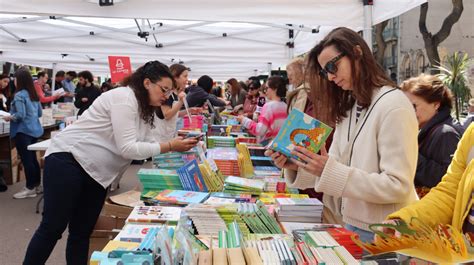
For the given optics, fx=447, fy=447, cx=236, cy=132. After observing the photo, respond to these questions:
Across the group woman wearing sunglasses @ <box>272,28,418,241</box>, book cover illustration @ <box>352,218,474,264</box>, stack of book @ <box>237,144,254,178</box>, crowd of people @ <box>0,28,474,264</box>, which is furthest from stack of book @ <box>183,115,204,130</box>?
book cover illustration @ <box>352,218,474,264</box>

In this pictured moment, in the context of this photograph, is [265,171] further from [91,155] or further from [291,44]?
[291,44]

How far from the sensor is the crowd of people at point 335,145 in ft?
5.22

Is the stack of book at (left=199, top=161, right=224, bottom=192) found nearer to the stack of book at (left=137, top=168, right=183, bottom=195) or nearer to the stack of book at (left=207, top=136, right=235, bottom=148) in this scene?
the stack of book at (left=137, top=168, right=183, bottom=195)

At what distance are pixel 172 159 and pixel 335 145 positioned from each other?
158 cm

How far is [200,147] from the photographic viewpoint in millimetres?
3371

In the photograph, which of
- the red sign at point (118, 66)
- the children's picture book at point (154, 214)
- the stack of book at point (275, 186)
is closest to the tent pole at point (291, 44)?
the red sign at point (118, 66)

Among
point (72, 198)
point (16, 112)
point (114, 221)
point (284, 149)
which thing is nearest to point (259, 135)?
point (114, 221)

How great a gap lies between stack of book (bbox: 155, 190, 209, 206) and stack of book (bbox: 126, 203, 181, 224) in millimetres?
115

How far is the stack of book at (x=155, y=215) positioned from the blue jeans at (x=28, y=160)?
4381 millimetres

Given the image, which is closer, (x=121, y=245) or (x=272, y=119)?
(x=121, y=245)

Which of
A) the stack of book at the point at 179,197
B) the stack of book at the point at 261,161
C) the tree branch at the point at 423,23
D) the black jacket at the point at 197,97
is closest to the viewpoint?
the stack of book at the point at 179,197

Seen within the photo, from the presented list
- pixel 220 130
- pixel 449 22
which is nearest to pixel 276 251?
pixel 220 130

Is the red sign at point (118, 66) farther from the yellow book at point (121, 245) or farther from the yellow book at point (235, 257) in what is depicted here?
the yellow book at point (235, 257)

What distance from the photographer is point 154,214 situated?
7.14ft
